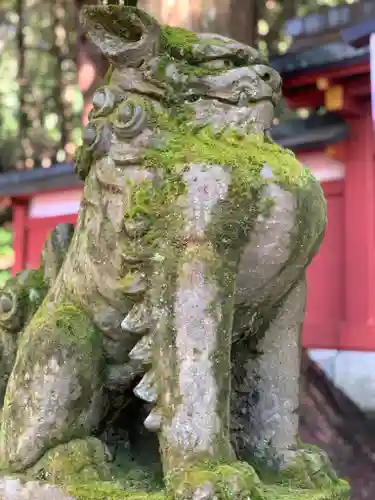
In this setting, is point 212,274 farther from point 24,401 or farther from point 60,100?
point 60,100

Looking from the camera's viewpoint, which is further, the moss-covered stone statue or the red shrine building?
the red shrine building

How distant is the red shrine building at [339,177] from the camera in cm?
384

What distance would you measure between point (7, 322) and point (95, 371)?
0.35 m

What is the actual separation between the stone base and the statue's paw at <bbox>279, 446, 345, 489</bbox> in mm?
48

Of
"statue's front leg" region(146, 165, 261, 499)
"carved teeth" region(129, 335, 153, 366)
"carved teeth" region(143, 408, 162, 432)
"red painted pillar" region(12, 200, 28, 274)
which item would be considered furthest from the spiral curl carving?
"red painted pillar" region(12, 200, 28, 274)

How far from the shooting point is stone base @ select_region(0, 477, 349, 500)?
1.01m

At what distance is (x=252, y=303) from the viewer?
1.18m

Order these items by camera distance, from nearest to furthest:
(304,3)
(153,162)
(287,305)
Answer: (153,162), (287,305), (304,3)

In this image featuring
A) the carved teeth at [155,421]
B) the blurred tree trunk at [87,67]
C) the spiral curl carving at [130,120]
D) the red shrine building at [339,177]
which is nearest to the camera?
the carved teeth at [155,421]

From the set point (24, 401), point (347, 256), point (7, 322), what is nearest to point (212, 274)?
point (24, 401)

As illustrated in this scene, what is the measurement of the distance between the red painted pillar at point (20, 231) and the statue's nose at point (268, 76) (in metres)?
4.94

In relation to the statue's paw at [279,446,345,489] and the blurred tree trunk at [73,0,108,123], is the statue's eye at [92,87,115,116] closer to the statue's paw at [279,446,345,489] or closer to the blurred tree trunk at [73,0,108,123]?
the statue's paw at [279,446,345,489]

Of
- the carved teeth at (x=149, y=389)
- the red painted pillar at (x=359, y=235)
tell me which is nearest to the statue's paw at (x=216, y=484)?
the carved teeth at (x=149, y=389)

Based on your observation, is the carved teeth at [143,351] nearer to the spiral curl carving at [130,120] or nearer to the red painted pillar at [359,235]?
the spiral curl carving at [130,120]
